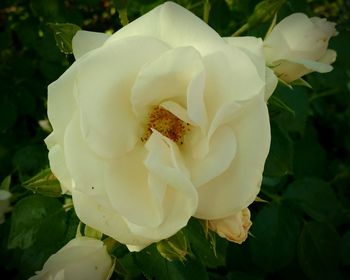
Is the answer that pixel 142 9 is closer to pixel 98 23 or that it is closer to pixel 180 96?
pixel 180 96

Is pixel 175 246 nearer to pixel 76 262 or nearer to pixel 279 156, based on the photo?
pixel 76 262

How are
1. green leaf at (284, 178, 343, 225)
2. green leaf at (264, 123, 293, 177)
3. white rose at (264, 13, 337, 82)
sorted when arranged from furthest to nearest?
green leaf at (284, 178, 343, 225) < green leaf at (264, 123, 293, 177) < white rose at (264, 13, 337, 82)

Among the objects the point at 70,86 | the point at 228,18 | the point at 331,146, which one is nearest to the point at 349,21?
the point at 331,146

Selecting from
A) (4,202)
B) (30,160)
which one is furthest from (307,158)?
(4,202)

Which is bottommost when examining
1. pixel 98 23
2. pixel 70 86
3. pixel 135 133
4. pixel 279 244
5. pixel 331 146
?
pixel 331 146

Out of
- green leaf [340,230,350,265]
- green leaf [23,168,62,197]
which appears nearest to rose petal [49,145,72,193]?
green leaf [23,168,62,197]

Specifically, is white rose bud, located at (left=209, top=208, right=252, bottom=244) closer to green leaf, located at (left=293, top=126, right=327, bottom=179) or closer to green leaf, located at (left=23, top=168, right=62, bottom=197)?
green leaf, located at (left=23, top=168, right=62, bottom=197)
